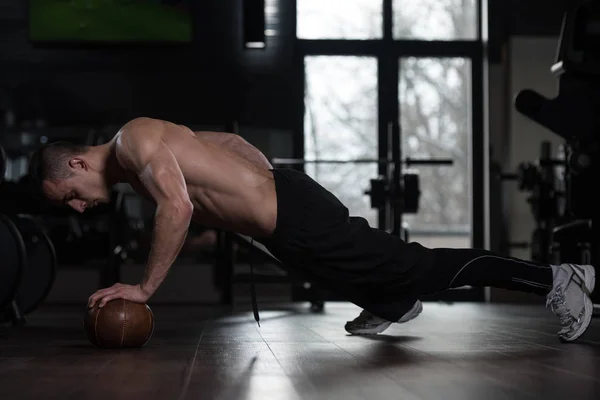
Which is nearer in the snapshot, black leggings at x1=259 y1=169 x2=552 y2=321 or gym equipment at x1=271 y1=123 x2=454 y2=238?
black leggings at x1=259 y1=169 x2=552 y2=321

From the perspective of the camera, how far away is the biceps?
2629mm

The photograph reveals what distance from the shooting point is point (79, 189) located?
2871 millimetres

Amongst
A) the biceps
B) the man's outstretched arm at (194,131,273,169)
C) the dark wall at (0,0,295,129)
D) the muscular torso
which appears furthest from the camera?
the dark wall at (0,0,295,129)

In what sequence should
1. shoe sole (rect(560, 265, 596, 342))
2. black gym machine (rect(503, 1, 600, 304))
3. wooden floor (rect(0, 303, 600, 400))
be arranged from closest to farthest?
wooden floor (rect(0, 303, 600, 400))
shoe sole (rect(560, 265, 596, 342))
black gym machine (rect(503, 1, 600, 304))

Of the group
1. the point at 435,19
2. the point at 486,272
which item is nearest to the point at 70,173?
the point at 486,272

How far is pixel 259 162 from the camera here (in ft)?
10.1

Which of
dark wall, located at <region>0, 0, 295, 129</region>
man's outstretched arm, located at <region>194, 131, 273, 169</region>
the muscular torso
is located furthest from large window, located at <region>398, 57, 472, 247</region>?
the muscular torso

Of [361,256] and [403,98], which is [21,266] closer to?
[361,256]

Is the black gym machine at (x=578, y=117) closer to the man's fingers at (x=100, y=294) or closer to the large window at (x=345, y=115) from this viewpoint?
the man's fingers at (x=100, y=294)

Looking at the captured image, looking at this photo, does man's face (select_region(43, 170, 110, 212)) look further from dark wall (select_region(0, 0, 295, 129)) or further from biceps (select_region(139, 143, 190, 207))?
dark wall (select_region(0, 0, 295, 129))

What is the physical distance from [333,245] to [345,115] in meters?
4.48

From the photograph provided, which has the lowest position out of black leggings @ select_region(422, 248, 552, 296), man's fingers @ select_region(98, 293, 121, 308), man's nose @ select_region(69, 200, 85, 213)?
man's fingers @ select_region(98, 293, 121, 308)

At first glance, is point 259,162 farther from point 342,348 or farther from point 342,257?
point 342,348

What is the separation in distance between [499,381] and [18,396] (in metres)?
1.02
